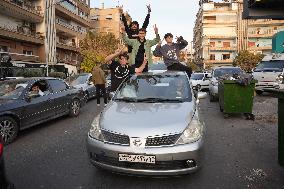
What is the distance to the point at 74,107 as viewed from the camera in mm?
10422

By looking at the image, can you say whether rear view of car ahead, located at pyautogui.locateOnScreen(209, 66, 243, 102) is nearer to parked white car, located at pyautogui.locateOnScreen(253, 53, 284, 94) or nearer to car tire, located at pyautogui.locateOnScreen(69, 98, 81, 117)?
parked white car, located at pyautogui.locateOnScreen(253, 53, 284, 94)

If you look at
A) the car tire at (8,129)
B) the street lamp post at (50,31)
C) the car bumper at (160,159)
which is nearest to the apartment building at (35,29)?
the street lamp post at (50,31)

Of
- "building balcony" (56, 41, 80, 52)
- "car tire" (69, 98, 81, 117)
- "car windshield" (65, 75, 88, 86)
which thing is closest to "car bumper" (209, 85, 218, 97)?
"car tire" (69, 98, 81, 117)

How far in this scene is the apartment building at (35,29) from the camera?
101ft

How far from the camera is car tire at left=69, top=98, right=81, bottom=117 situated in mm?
10195

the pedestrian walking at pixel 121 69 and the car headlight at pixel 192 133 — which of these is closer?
the car headlight at pixel 192 133

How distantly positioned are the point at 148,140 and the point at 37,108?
4.89m

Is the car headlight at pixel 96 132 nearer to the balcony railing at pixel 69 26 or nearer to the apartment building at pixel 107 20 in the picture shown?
the balcony railing at pixel 69 26

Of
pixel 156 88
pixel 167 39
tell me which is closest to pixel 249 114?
pixel 167 39

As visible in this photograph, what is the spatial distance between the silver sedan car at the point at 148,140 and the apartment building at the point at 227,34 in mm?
71410

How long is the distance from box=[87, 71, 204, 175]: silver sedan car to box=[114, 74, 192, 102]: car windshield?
42 cm

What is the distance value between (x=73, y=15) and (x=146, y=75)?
45.0 m

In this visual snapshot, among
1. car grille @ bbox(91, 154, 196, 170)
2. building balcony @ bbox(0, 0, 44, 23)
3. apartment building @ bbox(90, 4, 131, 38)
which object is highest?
apartment building @ bbox(90, 4, 131, 38)

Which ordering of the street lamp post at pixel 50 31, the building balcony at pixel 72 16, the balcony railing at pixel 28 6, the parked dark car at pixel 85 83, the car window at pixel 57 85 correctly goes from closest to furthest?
1. the car window at pixel 57 85
2. the parked dark car at pixel 85 83
3. the balcony railing at pixel 28 6
4. the street lamp post at pixel 50 31
5. the building balcony at pixel 72 16
